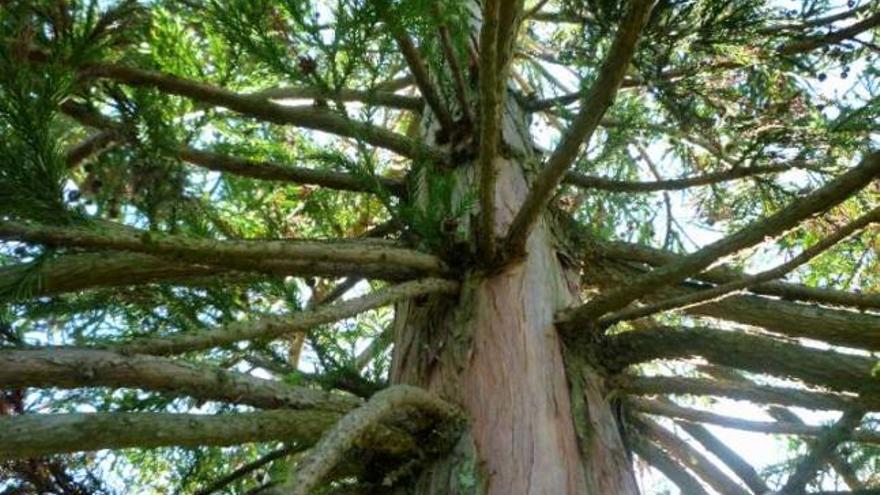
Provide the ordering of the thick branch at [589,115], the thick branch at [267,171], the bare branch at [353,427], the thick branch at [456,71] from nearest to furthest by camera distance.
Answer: the bare branch at [353,427]
the thick branch at [589,115]
the thick branch at [456,71]
the thick branch at [267,171]

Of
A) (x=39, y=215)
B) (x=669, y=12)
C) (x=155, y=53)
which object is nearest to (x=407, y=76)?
(x=669, y=12)

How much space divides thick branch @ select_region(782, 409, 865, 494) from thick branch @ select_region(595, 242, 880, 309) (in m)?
0.49

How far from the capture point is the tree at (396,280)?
1.49 m

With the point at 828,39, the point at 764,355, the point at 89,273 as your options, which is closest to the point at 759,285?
the point at 764,355

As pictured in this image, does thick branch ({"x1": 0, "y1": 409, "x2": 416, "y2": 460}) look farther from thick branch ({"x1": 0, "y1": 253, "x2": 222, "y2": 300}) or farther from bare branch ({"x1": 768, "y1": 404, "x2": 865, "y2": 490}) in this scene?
bare branch ({"x1": 768, "y1": 404, "x2": 865, "y2": 490})

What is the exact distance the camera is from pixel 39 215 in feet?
4.90

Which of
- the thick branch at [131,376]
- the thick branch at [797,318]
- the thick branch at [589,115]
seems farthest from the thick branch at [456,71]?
the thick branch at [131,376]

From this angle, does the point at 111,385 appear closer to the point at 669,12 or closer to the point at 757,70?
the point at 669,12

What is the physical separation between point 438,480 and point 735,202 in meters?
2.84

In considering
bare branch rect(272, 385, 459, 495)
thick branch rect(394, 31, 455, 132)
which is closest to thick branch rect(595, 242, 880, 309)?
bare branch rect(272, 385, 459, 495)

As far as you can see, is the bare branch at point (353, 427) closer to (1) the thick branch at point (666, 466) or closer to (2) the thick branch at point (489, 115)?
(2) the thick branch at point (489, 115)

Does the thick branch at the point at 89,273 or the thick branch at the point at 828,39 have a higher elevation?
the thick branch at the point at 828,39

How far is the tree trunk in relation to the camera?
188 cm

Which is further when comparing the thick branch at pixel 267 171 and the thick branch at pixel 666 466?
the thick branch at pixel 267 171
